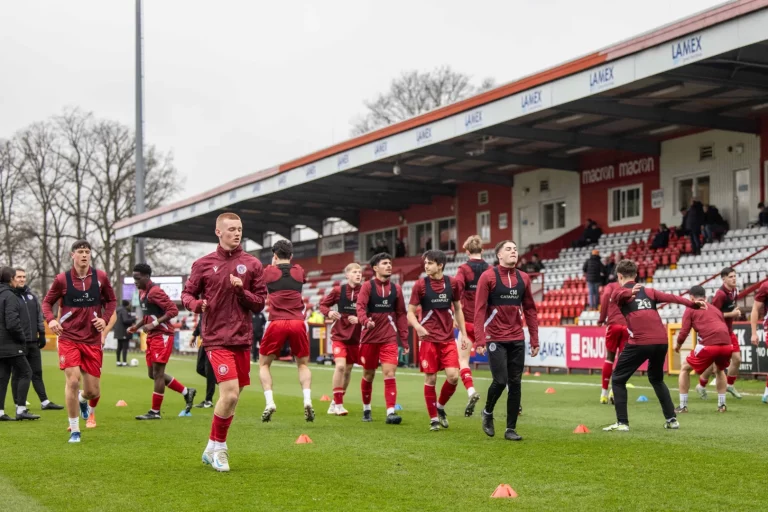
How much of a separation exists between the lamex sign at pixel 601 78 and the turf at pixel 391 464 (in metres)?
10.2

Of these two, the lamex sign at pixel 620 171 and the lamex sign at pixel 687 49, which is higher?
the lamex sign at pixel 687 49

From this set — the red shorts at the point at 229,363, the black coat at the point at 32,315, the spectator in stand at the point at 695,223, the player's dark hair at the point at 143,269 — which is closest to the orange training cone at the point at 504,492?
the red shorts at the point at 229,363

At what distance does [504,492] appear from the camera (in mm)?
Result: 7004

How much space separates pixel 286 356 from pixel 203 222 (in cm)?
2124

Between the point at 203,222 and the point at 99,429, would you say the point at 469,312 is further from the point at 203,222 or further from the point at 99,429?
the point at 203,222

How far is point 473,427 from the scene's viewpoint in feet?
37.9

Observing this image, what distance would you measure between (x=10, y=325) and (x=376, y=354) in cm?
496

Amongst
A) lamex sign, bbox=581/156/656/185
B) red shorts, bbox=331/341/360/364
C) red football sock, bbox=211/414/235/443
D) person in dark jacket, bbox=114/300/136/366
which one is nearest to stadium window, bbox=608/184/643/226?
lamex sign, bbox=581/156/656/185

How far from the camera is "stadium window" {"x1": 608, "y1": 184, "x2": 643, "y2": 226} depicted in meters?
32.6

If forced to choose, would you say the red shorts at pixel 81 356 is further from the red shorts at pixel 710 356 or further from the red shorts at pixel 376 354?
the red shorts at pixel 710 356

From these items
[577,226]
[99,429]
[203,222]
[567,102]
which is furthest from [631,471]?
[203,222]

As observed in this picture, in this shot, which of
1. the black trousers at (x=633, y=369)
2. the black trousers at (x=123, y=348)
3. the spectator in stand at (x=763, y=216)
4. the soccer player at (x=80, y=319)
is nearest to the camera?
the soccer player at (x=80, y=319)

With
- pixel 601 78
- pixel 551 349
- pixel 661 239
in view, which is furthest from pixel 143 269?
pixel 661 239

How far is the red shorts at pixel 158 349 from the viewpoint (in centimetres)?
1310
